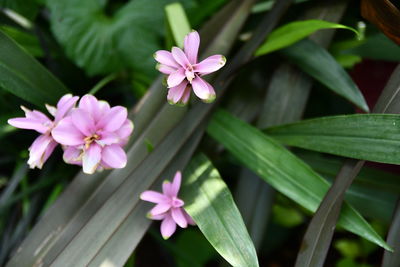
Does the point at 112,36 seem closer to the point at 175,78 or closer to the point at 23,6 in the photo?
the point at 23,6

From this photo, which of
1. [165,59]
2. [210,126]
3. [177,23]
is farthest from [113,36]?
[165,59]

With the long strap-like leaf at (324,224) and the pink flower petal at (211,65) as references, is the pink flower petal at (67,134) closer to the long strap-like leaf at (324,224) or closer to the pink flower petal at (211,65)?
the pink flower petal at (211,65)

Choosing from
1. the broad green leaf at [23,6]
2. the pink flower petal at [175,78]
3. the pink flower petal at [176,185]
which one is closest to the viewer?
the pink flower petal at [175,78]

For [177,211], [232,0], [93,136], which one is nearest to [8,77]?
[93,136]

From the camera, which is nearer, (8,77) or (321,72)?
(8,77)

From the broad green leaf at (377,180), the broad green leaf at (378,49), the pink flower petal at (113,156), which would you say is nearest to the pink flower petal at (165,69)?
the pink flower petal at (113,156)

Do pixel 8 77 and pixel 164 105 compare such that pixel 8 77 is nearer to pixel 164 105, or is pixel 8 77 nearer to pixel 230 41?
pixel 164 105
